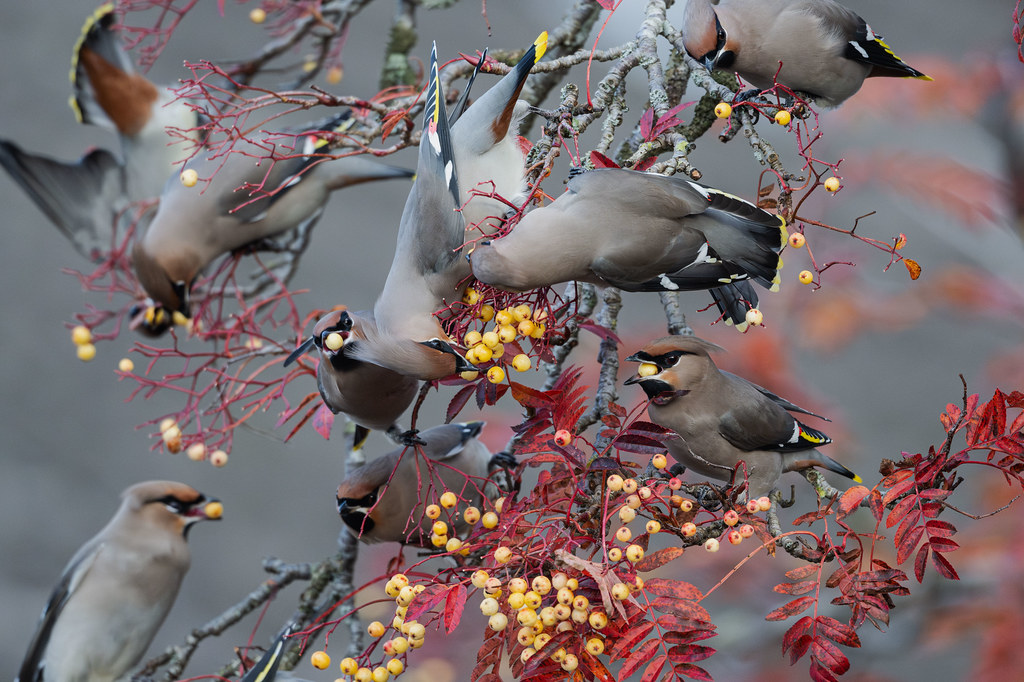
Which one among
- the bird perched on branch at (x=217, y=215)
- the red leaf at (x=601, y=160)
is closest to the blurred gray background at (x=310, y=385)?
the bird perched on branch at (x=217, y=215)

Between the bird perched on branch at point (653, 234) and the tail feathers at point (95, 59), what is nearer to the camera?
the bird perched on branch at point (653, 234)

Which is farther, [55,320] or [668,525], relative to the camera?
[55,320]

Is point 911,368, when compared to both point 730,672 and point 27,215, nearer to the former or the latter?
point 730,672

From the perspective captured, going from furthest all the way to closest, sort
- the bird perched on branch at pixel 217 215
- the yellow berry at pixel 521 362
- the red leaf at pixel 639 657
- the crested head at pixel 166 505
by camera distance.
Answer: the crested head at pixel 166 505
the bird perched on branch at pixel 217 215
the yellow berry at pixel 521 362
the red leaf at pixel 639 657

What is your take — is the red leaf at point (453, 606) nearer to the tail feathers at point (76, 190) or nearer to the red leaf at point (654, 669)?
the red leaf at point (654, 669)

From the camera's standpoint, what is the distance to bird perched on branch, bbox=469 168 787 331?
4.70 feet

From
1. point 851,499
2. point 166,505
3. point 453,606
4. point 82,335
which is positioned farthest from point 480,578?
point 166,505

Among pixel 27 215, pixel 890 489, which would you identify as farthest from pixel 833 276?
pixel 27 215

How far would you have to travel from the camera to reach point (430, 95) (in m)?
1.59

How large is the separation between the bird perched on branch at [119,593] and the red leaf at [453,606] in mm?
1527

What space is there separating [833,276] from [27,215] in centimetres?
444

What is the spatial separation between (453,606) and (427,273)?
0.55m

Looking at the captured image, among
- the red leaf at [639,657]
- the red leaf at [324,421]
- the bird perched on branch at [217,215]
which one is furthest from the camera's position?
the bird perched on branch at [217,215]

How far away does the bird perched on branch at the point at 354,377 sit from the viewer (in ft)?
4.81
